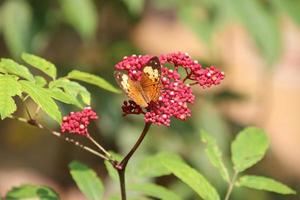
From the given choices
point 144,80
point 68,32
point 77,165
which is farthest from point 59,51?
point 144,80

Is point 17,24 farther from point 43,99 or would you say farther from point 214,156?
point 43,99

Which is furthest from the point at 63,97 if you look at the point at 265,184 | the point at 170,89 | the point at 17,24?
the point at 17,24

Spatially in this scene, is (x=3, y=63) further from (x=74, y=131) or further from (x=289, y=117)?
(x=289, y=117)

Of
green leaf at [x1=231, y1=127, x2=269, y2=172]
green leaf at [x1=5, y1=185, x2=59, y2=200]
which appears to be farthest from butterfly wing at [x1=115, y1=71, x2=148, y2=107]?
green leaf at [x1=231, y1=127, x2=269, y2=172]

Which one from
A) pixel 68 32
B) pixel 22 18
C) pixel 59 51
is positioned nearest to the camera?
pixel 22 18

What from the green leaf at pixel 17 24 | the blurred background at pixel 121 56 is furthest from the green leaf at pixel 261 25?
the green leaf at pixel 17 24

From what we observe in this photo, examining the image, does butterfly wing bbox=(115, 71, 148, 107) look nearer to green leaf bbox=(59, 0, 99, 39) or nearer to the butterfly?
the butterfly

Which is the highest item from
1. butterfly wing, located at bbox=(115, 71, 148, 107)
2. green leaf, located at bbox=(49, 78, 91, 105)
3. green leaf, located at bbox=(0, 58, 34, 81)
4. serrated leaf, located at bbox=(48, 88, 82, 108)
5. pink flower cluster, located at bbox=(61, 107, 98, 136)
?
butterfly wing, located at bbox=(115, 71, 148, 107)
